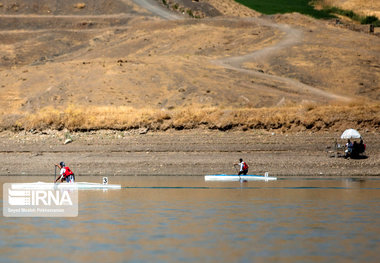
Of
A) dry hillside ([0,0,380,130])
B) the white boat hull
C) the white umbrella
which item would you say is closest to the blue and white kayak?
the white boat hull

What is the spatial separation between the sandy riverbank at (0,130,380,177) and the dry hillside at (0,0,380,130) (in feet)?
Answer: 6.12

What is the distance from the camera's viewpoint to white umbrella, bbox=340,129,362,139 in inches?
1484

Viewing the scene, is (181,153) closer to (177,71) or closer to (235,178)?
(235,178)

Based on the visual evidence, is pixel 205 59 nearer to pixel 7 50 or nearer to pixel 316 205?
pixel 7 50

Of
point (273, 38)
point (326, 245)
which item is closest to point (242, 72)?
point (273, 38)

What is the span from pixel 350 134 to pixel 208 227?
1977 centimetres

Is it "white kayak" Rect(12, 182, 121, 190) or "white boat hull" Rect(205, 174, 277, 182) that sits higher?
"white boat hull" Rect(205, 174, 277, 182)

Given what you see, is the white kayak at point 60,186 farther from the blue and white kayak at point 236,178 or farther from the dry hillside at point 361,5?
the dry hillside at point 361,5

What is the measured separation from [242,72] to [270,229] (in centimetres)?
4590

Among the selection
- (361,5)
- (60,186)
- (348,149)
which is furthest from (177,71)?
(361,5)

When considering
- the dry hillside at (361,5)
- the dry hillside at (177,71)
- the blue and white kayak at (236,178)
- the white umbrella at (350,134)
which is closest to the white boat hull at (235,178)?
the blue and white kayak at (236,178)

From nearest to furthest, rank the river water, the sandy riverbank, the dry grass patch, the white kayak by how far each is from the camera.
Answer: the river water
the white kayak
the sandy riverbank
the dry grass patch

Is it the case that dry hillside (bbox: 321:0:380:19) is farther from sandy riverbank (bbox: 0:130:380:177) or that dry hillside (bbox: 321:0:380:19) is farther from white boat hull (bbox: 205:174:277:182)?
white boat hull (bbox: 205:174:277:182)

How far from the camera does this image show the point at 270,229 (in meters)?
19.2
